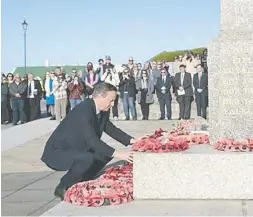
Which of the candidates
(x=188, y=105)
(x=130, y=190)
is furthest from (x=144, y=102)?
(x=130, y=190)

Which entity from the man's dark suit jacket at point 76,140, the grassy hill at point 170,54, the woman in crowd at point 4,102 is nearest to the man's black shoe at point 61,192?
the man's dark suit jacket at point 76,140

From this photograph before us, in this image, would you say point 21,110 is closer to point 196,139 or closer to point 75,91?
point 75,91

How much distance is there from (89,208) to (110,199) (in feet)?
0.83

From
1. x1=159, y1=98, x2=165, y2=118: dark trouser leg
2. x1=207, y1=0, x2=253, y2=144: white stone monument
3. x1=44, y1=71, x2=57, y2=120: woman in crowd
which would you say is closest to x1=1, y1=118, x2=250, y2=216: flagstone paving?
x1=207, y1=0, x2=253, y2=144: white stone monument

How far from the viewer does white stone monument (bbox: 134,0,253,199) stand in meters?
6.36

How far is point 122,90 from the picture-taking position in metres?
20.0

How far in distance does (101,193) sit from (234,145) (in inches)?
60.3

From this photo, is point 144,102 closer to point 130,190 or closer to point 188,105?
point 188,105

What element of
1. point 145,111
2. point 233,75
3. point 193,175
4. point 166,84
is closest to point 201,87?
point 166,84

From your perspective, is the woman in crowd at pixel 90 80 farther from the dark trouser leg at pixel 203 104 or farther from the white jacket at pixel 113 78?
the dark trouser leg at pixel 203 104

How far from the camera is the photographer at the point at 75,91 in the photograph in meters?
19.8

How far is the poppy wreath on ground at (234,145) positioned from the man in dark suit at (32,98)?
14.5 metres

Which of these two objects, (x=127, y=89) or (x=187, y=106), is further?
(x=187, y=106)

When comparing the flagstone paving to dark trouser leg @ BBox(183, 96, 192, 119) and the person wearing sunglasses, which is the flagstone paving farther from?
dark trouser leg @ BBox(183, 96, 192, 119)
